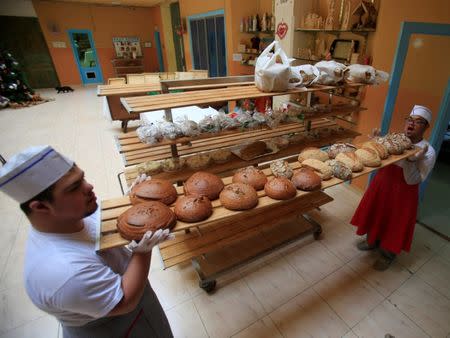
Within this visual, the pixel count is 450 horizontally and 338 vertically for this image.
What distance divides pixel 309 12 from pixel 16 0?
1059 cm

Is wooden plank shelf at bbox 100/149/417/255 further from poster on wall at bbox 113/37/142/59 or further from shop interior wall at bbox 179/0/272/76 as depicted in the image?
poster on wall at bbox 113/37/142/59

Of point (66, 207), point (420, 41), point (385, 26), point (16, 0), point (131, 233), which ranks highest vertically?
point (16, 0)

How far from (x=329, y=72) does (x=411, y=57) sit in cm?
101

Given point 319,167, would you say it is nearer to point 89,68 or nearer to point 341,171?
point 341,171

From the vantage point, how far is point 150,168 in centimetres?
188

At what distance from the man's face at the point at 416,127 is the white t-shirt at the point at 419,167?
10cm

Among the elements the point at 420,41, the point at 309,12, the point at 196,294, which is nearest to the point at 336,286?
the point at 196,294

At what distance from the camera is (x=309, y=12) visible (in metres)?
3.28

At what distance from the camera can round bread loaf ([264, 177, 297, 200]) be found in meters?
1.33

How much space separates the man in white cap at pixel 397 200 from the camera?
1644 millimetres

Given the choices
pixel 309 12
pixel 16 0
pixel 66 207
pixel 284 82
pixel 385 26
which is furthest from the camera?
pixel 16 0

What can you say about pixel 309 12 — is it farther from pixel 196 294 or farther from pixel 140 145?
pixel 196 294

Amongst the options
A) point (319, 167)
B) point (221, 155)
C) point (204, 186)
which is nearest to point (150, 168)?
point (221, 155)

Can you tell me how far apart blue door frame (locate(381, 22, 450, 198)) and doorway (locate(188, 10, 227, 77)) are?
4.05m
